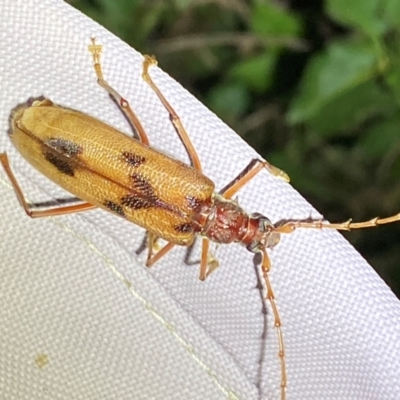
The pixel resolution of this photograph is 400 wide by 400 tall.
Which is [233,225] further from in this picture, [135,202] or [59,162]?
[59,162]

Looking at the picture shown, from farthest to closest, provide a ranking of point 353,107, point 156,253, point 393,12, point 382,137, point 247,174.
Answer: point 382,137, point 353,107, point 393,12, point 156,253, point 247,174

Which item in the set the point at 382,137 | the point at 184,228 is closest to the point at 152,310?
the point at 184,228

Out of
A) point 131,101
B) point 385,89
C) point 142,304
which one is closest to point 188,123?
point 131,101

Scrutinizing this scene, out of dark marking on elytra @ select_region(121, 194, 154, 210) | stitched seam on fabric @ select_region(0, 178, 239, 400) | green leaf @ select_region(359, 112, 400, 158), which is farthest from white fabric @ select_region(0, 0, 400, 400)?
green leaf @ select_region(359, 112, 400, 158)

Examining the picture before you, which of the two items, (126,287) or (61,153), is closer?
(126,287)

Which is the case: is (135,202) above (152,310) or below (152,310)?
above

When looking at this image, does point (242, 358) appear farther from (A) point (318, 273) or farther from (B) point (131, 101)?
(B) point (131, 101)

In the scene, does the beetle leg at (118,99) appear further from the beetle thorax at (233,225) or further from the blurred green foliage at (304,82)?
the blurred green foliage at (304,82)
